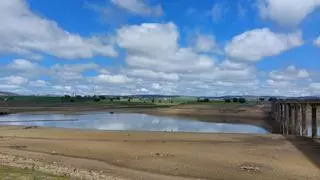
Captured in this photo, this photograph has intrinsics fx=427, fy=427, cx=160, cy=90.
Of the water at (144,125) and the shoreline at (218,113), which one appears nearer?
the water at (144,125)

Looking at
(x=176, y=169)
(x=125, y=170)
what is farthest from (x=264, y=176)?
(x=125, y=170)

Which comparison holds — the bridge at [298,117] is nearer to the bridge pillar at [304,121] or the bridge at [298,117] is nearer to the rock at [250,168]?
the bridge pillar at [304,121]

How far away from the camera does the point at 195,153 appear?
1340 inches

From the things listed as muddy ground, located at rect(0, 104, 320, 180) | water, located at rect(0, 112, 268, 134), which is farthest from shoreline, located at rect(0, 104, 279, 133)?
muddy ground, located at rect(0, 104, 320, 180)

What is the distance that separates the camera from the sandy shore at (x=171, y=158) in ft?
83.5

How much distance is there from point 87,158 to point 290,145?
19518 millimetres

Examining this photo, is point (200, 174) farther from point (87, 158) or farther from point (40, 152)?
point (40, 152)

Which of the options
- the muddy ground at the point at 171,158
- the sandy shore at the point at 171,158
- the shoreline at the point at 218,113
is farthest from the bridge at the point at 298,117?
the shoreline at the point at 218,113

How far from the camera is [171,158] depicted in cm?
3119

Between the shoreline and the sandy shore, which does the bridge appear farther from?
the shoreline

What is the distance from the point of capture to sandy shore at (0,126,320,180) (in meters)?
25.4

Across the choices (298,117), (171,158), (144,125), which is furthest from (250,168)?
(144,125)

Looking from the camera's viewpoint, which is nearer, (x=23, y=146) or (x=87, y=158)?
(x=87, y=158)

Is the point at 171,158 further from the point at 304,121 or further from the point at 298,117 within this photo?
the point at 298,117
